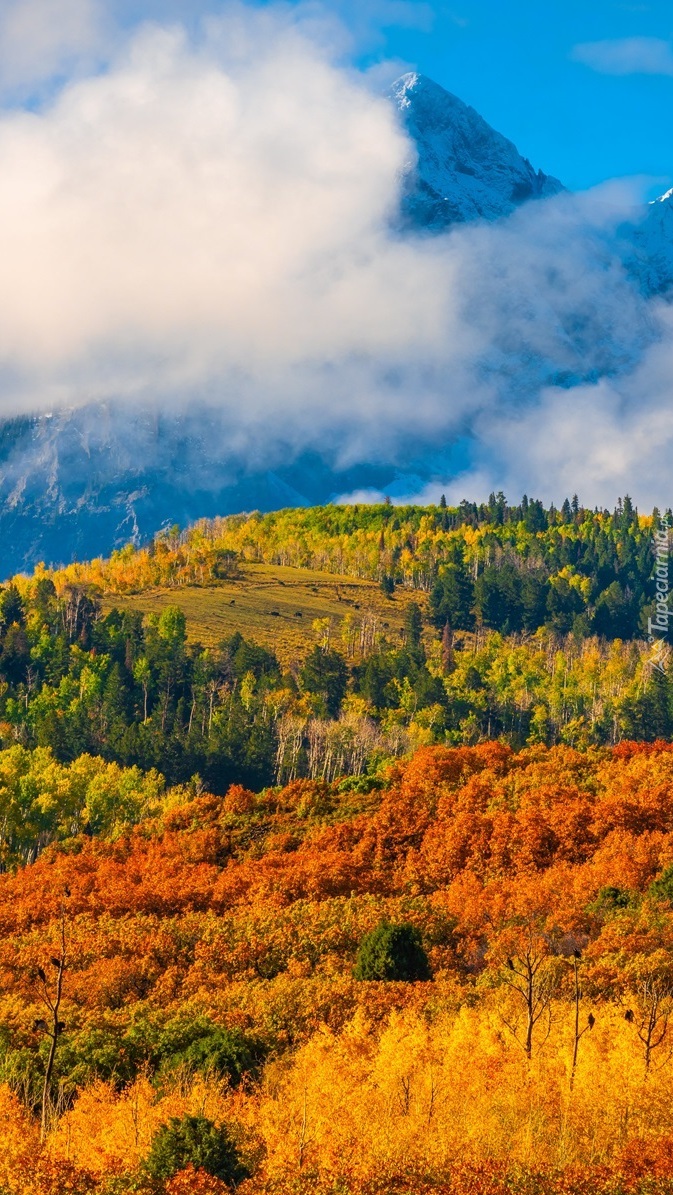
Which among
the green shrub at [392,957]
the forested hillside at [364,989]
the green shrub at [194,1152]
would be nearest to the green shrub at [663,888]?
the forested hillside at [364,989]

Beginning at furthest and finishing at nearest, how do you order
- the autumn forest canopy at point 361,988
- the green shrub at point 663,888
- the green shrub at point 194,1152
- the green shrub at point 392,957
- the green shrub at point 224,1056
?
1. the green shrub at point 663,888
2. the green shrub at point 392,957
3. the green shrub at point 224,1056
4. the autumn forest canopy at point 361,988
5. the green shrub at point 194,1152

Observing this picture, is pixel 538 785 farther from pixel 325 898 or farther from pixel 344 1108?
pixel 344 1108

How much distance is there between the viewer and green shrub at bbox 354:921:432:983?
57438 mm

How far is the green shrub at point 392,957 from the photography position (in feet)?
188

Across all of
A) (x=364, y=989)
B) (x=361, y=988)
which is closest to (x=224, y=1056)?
(x=364, y=989)

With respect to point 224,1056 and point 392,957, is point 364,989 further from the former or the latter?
point 224,1056

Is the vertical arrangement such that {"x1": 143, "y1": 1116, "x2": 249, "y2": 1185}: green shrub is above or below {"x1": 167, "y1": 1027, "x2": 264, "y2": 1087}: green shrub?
below

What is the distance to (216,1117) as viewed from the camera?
39.2 metres

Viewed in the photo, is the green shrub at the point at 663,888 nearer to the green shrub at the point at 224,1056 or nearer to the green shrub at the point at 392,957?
the green shrub at the point at 392,957

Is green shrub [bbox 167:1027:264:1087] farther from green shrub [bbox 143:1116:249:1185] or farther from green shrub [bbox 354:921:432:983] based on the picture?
green shrub [bbox 354:921:432:983]

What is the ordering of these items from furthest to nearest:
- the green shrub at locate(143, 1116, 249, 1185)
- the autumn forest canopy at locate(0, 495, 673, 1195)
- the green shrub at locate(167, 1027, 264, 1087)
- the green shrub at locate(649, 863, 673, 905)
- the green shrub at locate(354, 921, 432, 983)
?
the green shrub at locate(649, 863, 673, 905) < the green shrub at locate(354, 921, 432, 983) < the green shrub at locate(167, 1027, 264, 1087) < the autumn forest canopy at locate(0, 495, 673, 1195) < the green shrub at locate(143, 1116, 249, 1185)

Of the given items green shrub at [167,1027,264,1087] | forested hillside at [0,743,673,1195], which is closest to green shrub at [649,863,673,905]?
forested hillside at [0,743,673,1195]

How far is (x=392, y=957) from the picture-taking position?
5759 cm

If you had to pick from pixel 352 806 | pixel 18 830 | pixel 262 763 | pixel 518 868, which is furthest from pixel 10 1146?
pixel 262 763
